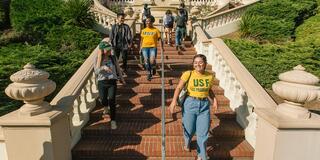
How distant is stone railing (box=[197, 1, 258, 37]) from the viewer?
50.2 feet

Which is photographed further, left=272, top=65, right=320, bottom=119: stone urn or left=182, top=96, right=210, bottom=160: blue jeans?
left=182, top=96, right=210, bottom=160: blue jeans

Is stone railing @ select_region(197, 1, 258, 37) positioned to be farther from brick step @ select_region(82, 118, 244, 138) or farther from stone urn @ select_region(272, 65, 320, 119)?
stone urn @ select_region(272, 65, 320, 119)

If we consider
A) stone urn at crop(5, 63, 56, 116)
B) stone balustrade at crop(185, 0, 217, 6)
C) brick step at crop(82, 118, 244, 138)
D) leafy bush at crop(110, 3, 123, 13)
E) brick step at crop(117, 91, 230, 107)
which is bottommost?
brick step at crop(82, 118, 244, 138)

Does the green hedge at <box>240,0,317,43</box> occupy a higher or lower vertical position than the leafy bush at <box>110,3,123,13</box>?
lower

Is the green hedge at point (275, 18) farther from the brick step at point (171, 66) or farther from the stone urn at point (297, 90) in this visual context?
the stone urn at point (297, 90)

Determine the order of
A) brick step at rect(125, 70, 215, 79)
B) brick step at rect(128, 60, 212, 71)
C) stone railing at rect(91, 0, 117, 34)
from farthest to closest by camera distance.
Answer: stone railing at rect(91, 0, 117, 34)
brick step at rect(128, 60, 212, 71)
brick step at rect(125, 70, 215, 79)

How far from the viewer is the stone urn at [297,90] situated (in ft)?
12.4

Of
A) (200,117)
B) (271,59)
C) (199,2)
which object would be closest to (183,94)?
(200,117)

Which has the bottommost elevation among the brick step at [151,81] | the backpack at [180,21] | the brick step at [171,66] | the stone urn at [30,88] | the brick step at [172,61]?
the brick step at [151,81]

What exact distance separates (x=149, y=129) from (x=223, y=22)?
1197 cm

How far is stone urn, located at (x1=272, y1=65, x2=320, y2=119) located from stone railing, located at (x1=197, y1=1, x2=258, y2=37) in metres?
11.2

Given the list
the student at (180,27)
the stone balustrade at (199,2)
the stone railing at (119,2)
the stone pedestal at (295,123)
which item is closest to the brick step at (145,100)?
the stone pedestal at (295,123)

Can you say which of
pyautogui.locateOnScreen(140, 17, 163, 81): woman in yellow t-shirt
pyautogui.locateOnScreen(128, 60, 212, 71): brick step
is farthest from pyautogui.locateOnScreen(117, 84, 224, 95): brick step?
pyautogui.locateOnScreen(128, 60, 212, 71): brick step

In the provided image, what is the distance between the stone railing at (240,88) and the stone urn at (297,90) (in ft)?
2.31
